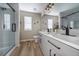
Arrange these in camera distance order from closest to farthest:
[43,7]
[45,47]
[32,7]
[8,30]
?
[32,7], [43,7], [45,47], [8,30]

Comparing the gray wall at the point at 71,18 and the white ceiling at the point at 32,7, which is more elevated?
the white ceiling at the point at 32,7

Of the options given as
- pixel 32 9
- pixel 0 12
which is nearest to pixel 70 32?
pixel 32 9

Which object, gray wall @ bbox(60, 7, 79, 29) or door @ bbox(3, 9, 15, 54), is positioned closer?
gray wall @ bbox(60, 7, 79, 29)

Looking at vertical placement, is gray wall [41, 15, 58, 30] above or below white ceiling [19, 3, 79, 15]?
below

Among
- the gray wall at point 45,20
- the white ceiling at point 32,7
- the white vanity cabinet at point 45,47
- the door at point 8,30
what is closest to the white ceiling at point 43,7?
the white ceiling at point 32,7

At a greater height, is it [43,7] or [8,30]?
[43,7]

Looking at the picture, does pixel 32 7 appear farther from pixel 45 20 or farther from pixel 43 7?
pixel 45 20

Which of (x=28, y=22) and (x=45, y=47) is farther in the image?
(x=45, y=47)

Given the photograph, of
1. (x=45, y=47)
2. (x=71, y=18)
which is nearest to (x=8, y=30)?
(x=45, y=47)

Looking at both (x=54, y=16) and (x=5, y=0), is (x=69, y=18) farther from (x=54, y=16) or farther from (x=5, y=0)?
(x=5, y=0)

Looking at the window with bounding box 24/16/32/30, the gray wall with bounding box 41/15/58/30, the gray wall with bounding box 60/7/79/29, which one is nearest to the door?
the window with bounding box 24/16/32/30

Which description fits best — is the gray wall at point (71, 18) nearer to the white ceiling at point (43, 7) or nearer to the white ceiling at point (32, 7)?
the white ceiling at point (43, 7)

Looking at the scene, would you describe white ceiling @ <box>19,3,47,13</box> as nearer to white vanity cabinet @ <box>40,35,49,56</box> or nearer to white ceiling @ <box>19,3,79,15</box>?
white ceiling @ <box>19,3,79,15</box>

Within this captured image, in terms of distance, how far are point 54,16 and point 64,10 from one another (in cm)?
23
